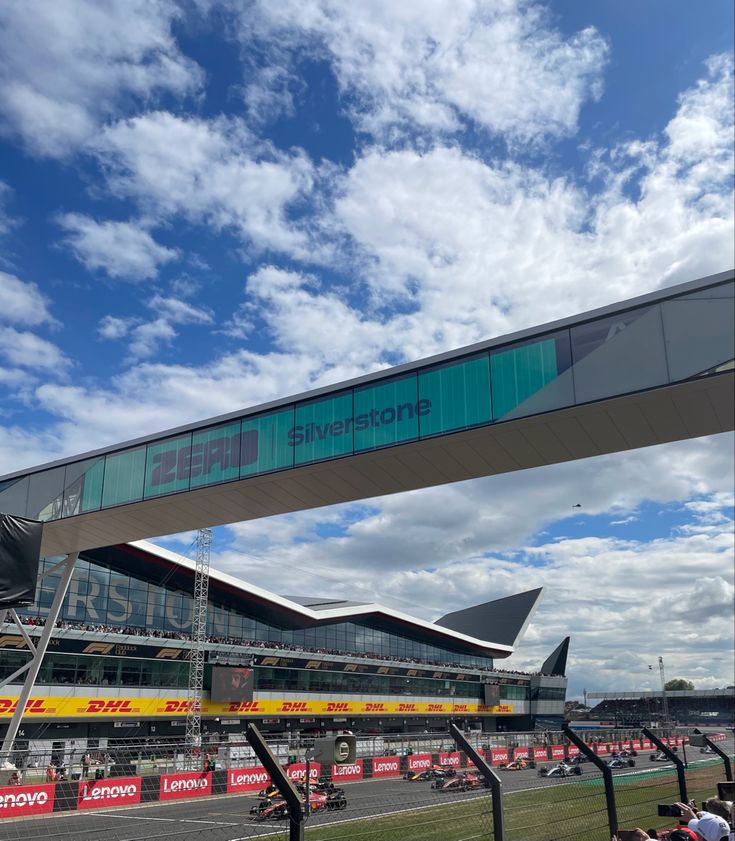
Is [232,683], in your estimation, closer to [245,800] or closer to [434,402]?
[434,402]

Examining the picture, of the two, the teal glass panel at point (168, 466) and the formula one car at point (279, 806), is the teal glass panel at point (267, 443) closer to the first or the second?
the teal glass panel at point (168, 466)

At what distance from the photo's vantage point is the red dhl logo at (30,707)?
4081cm

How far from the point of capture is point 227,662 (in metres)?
55.8

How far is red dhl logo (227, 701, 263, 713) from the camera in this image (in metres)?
55.7

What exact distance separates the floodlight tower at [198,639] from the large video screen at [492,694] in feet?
143

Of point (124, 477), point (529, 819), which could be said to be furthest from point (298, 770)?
point (124, 477)

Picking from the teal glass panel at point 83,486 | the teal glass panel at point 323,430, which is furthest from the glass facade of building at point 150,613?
the teal glass panel at point 323,430

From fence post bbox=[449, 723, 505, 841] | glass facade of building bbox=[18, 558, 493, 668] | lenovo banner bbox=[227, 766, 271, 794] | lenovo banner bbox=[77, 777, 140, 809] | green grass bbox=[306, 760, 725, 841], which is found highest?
glass facade of building bbox=[18, 558, 493, 668]

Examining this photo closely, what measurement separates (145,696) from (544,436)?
42.5m

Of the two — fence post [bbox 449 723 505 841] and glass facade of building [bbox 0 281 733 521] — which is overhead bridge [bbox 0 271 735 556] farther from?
fence post [bbox 449 723 505 841]

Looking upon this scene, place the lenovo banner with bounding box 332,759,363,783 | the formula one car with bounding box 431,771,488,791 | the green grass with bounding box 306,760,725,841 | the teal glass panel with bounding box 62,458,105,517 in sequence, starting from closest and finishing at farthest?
1. the green grass with bounding box 306,760,725,841
2. the lenovo banner with bounding box 332,759,363,783
3. the formula one car with bounding box 431,771,488,791
4. the teal glass panel with bounding box 62,458,105,517

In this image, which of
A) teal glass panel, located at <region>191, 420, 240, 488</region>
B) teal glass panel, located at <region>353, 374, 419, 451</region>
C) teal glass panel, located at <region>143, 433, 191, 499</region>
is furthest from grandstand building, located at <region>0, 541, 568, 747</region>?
teal glass panel, located at <region>353, 374, 419, 451</region>

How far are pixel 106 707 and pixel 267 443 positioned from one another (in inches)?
1410

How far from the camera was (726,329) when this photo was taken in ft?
41.6
